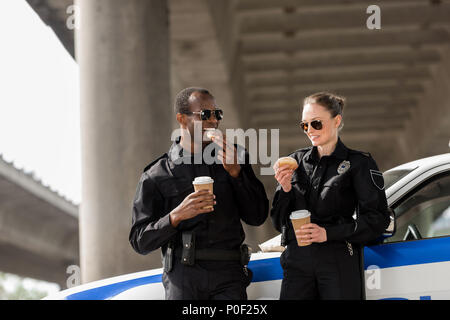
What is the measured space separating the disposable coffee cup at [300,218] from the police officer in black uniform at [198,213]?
25 cm

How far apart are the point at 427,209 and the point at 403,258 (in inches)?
25.9

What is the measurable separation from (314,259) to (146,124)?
6.07 metres

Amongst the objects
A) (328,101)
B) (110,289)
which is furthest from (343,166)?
(110,289)

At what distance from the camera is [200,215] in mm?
3980

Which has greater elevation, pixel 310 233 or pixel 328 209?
pixel 328 209

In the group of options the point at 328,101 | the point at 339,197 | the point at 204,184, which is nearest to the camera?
the point at 204,184

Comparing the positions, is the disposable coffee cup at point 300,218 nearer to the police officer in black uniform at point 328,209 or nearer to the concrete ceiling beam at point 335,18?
the police officer in black uniform at point 328,209

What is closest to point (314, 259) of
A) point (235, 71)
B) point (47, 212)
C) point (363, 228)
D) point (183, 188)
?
point (363, 228)

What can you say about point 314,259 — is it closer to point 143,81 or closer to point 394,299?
point 394,299

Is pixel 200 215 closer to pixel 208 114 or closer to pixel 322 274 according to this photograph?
pixel 208 114

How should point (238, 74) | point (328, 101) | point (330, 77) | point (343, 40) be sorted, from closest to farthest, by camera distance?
point (328, 101) → point (343, 40) → point (238, 74) → point (330, 77)

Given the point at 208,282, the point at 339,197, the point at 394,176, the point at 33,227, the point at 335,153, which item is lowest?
the point at 208,282
